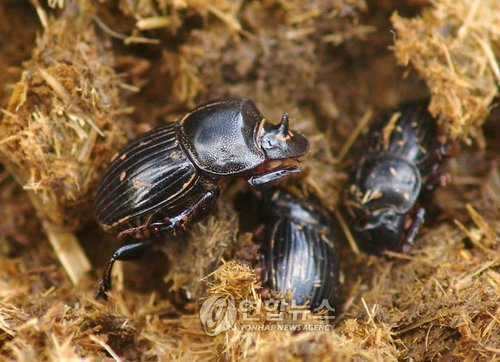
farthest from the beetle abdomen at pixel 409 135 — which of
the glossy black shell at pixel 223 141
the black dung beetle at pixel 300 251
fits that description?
the glossy black shell at pixel 223 141

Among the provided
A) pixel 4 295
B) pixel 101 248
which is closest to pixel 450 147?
pixel 101 248

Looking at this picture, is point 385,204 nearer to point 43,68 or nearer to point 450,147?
point 450,147

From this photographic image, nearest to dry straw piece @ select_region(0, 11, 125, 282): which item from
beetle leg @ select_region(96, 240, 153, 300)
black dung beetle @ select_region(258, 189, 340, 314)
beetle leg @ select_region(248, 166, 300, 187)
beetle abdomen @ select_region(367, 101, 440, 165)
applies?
beetle leg @ select_region(96, 240, 153, 300)

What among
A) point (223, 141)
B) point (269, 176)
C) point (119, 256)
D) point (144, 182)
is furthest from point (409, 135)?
point (119, 256)

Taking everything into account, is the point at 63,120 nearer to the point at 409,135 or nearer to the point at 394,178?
the point at 394,178

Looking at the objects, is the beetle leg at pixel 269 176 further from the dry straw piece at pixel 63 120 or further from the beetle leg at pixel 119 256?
the dry straw piece at pixel 63 120
